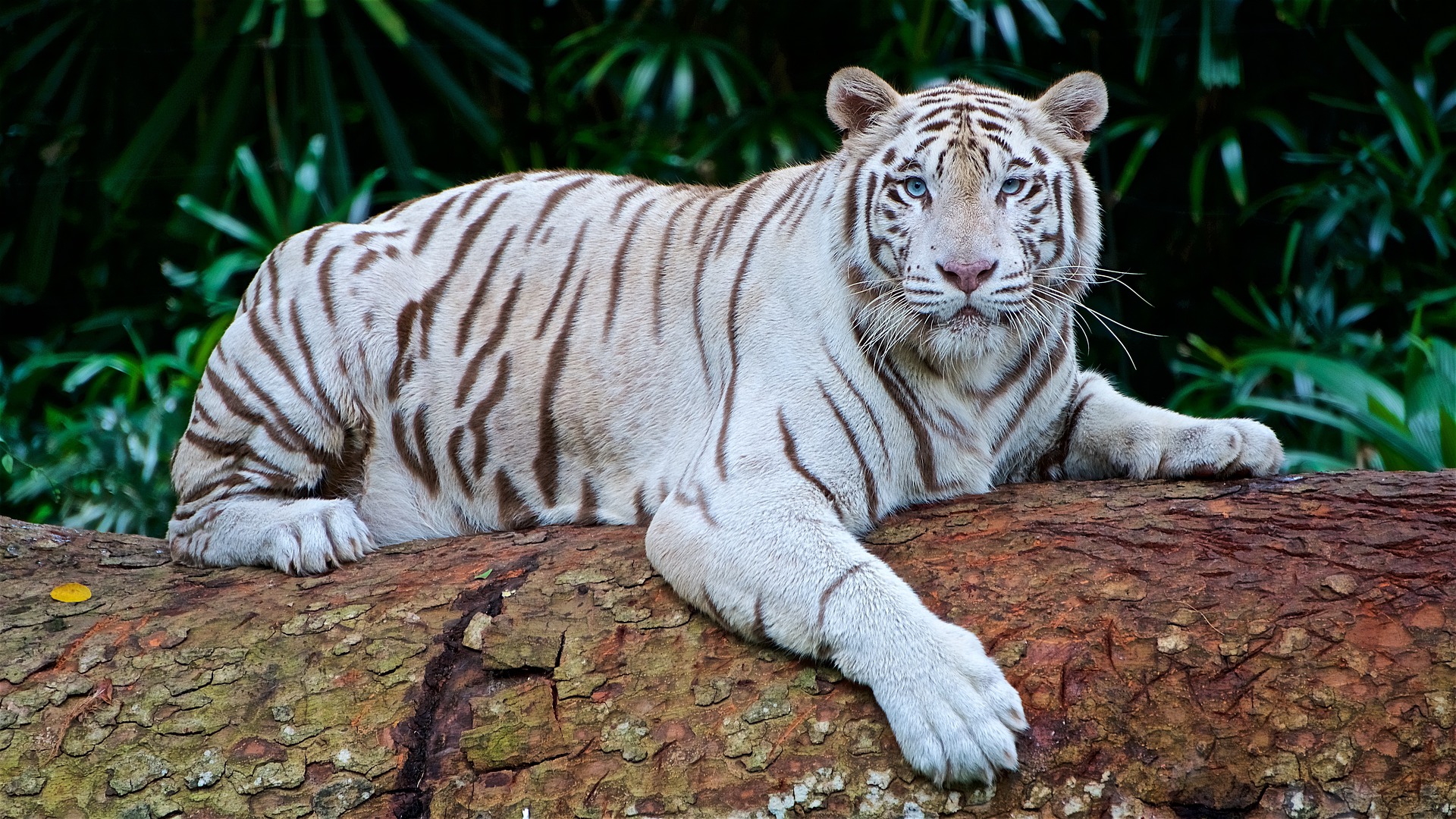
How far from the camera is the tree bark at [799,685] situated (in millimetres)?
1805

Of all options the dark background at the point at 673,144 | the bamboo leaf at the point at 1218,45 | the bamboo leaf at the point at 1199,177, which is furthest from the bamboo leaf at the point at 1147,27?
the bamboo leaf at the point at 1199,177

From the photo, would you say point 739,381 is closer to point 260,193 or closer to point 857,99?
point 857,99

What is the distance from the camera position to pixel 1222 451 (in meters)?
2.37

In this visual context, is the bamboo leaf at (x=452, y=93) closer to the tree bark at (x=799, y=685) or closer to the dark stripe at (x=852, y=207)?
the dark stripe at (x=852, y=207)

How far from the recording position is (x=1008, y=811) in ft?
5.83

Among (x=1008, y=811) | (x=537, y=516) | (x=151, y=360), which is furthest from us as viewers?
(x=151, y=360)

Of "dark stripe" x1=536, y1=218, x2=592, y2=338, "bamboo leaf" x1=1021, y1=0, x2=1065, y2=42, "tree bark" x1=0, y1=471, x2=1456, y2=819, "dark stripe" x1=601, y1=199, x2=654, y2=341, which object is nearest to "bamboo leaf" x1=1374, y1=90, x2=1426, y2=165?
"bamboo leaf" x1=1021, y1=0, x2=1065, y2=42

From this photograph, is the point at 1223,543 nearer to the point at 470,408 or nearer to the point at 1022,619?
the point at 1022,619

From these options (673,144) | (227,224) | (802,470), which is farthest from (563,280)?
(673,144)

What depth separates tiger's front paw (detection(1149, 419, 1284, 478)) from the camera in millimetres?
2363

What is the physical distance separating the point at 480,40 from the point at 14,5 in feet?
6.21

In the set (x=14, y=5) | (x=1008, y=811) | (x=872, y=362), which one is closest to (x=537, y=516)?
(x=872, y=362)

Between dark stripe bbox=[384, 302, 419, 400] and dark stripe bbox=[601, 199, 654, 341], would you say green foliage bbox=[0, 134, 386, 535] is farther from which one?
dark stripe bbox=[601, 199, 654, 341]

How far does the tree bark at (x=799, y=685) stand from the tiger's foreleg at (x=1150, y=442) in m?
0.08
